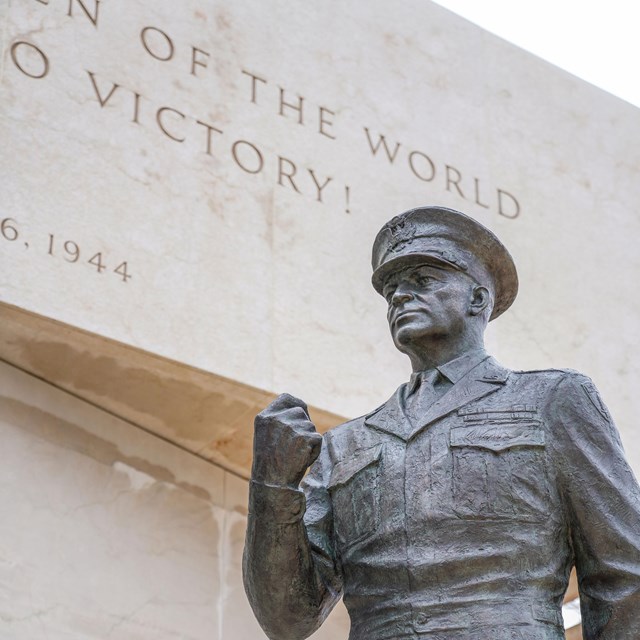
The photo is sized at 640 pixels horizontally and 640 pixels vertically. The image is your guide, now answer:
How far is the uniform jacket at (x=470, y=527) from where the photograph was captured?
3.32m

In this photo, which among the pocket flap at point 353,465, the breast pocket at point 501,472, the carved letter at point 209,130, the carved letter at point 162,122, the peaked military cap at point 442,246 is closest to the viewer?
the breast pocket at point 501,472

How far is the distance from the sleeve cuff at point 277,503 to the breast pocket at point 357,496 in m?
0.16

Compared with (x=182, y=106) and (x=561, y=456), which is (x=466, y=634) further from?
(x=182, y=106)

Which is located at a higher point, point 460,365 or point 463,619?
point 460,365

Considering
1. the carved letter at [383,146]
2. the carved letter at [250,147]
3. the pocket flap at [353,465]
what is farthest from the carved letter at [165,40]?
the pocket flap at [353,465]

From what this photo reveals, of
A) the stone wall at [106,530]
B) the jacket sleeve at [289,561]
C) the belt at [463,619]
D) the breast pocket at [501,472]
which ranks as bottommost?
the belt at [463,619]

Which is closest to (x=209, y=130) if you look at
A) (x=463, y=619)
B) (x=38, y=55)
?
(x=38, y=55)

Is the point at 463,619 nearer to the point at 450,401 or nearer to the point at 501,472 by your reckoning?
the point at 501,472

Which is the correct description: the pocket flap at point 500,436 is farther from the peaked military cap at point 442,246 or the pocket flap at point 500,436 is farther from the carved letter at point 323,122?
the carved letter at point 323,122

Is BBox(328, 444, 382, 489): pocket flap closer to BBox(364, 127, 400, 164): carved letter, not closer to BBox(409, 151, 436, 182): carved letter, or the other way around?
BBox(364, 127, 400, 164): carved letter

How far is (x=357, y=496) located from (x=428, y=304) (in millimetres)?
516

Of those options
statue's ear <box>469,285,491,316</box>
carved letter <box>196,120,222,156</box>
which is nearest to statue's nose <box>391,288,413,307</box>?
statue's ear <box>469,285,491,316</box>

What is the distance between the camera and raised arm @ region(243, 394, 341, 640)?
3434 millimetres

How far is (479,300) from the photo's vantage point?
3.87 metres
